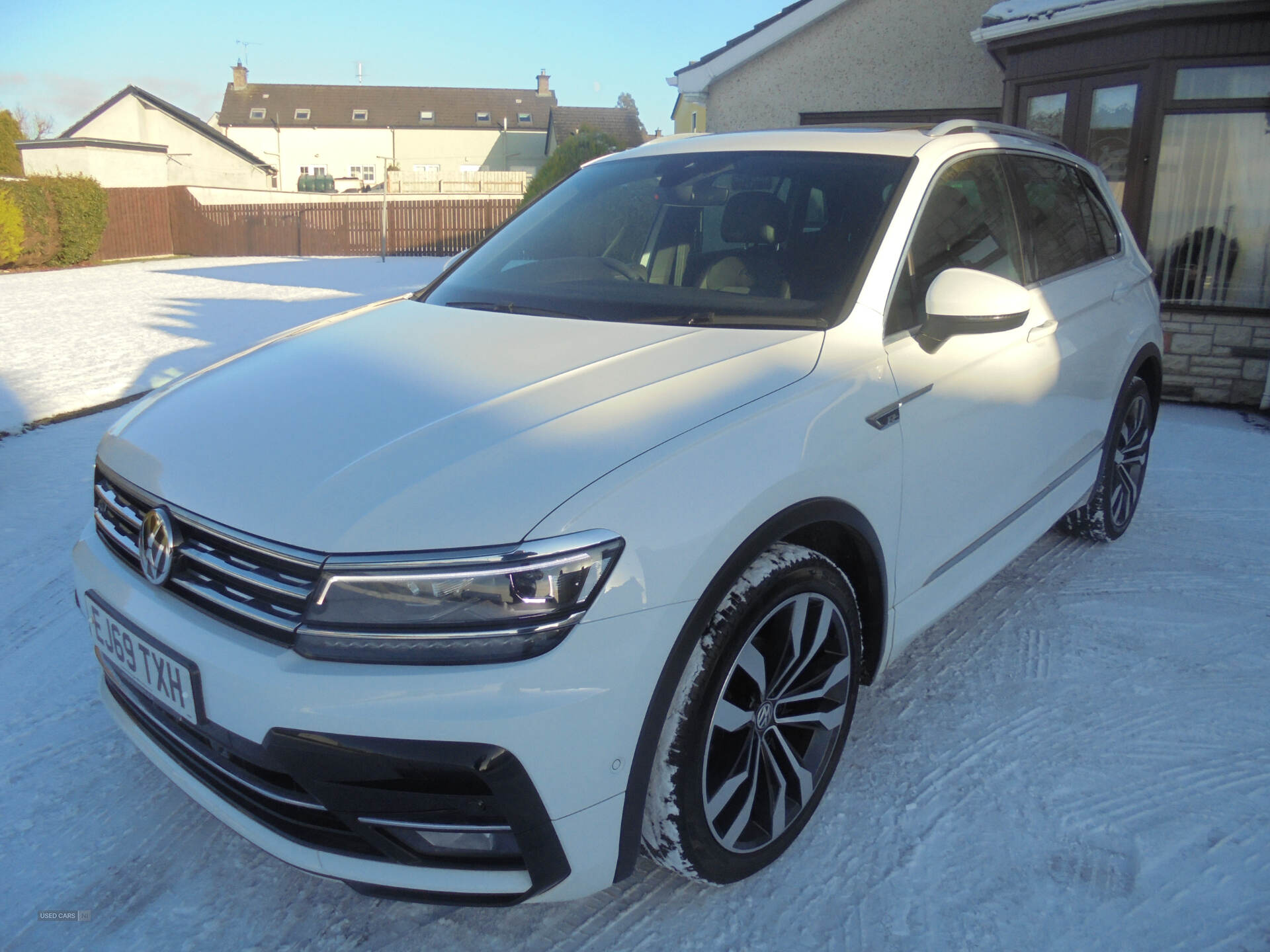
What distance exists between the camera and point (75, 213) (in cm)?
2305

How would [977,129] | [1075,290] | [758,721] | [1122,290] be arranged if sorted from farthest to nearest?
[1122,290]
[1075,290]
[977,129]
[758,721]

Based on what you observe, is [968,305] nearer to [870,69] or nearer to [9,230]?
[870,69]

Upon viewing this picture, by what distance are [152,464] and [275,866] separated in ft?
3.21

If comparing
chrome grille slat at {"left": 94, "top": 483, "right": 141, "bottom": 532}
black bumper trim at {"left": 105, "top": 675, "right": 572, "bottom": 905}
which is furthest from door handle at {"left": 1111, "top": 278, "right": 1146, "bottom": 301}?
chrome grille slat at {"left": 94, "top": 483, "right": 141, "bottom": 532}

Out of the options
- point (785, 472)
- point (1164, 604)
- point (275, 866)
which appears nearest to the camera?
point (785, 472)

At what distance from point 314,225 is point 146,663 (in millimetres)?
28958

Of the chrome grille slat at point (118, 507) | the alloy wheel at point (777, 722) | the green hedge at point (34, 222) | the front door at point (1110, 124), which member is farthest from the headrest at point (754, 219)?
the green hedge at point (34, 222)

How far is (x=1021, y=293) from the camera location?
2512 millimetres

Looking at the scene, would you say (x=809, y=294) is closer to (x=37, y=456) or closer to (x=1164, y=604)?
(x=1164, y=604)

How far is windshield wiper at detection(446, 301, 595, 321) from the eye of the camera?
2.64 m

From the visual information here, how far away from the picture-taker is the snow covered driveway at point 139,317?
748 centimetres

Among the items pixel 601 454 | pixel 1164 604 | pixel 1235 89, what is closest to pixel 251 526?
pixel 601 454

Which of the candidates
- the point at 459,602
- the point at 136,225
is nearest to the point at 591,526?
the point at 459,602

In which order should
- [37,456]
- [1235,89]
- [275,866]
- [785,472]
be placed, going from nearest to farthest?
[785,472], [275,866], [37,456], [1235,89]
